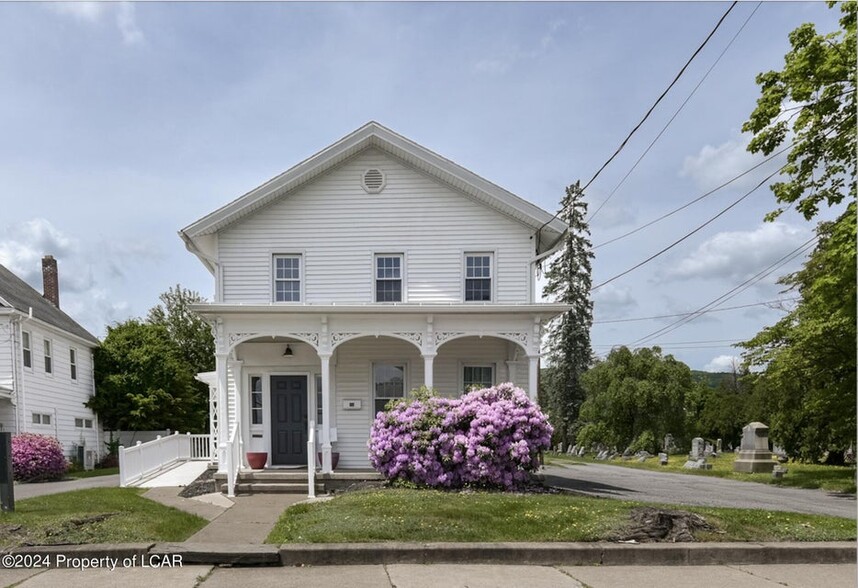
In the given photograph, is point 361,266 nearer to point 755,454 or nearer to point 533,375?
point 533,375

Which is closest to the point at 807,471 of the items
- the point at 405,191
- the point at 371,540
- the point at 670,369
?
the point at 670,369

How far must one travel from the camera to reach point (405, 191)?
53.1 ft

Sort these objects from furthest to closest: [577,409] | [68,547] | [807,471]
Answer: [577,409] < [807,471] < [68,547]

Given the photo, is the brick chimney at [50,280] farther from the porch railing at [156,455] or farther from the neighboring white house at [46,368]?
the porch railing at [156,455]

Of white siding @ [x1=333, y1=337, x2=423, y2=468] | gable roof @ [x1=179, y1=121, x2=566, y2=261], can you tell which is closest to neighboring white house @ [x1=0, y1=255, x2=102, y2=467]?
gable roof @ [x1=179, y1=121, x2=566, y2=261]

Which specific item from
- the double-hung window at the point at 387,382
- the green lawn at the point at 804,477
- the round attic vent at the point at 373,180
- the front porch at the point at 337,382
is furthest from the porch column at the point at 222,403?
the green lawn at the point at 804,477

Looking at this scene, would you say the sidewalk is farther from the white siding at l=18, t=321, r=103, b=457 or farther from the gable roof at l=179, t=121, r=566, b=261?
the white siding at l=18, t=321, r=103, b=457

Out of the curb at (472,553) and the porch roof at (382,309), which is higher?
the porch roof at (382,309)

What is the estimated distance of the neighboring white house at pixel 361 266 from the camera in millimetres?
15875

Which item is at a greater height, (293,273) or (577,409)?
(293,273)

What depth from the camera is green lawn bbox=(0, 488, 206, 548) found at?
781cm

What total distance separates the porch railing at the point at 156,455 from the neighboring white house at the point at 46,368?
6.17 meters

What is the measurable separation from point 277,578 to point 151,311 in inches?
1529

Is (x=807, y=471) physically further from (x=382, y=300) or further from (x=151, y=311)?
(x=151, y=311)
